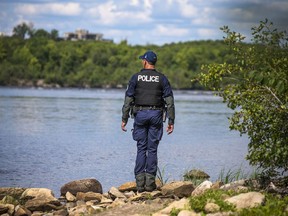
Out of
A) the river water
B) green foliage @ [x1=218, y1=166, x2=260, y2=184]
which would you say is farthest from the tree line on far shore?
green foliage @ [x1=218, y1=166, x2=260, y2=184]

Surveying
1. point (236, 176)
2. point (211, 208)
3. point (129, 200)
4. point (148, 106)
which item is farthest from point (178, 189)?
point (236, 176)

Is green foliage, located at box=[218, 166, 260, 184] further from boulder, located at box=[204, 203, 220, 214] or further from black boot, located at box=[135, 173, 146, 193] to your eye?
boulder, located at box=[204, 203, 220, 214]

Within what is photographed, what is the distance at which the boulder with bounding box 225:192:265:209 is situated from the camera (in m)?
9.12

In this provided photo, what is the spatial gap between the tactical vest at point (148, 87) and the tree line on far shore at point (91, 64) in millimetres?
151568

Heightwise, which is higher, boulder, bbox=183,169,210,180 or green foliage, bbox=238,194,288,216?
green foliage, bbox=238,194,288,216

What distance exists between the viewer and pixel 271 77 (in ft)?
32.5

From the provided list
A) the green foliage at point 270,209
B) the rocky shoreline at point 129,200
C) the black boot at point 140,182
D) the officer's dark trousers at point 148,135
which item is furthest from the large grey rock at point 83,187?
the green foliage at point 270,209

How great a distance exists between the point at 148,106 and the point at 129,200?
5.54ft

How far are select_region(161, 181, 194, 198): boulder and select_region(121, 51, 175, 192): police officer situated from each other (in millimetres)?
357

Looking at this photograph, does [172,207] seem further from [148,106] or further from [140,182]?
[148,106]

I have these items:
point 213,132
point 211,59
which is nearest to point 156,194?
point 213,132

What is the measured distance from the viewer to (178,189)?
11734 millimetres

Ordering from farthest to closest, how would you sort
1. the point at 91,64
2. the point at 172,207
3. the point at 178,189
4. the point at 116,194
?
the point at 91,64, the point at 116,194, the point at 178,189, the point at 172,207

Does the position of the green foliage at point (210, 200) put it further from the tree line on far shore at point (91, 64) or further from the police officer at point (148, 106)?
the tree line on far shore at point (91, 64)
